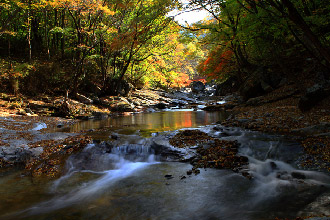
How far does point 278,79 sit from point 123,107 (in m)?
12.6

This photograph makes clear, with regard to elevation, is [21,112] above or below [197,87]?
below

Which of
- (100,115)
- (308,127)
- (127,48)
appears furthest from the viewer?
(127,48)

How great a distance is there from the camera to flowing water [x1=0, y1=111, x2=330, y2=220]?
3.12 metres

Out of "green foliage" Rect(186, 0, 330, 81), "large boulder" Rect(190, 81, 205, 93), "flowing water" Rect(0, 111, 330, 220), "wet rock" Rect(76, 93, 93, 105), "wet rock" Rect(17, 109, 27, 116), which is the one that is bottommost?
"flowing water" Rect(0, 111, 330, 220)

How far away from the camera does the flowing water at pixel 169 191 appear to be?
312 centimetres

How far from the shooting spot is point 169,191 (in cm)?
379

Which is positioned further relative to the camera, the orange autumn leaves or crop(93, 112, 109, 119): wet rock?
the orange autumn leaves

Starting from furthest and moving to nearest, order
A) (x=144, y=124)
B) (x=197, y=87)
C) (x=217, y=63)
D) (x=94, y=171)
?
1. (x=197, y=87)
2. (x=217, y=63)
3. (x=144, y=124)
4. (x=94, y=171)

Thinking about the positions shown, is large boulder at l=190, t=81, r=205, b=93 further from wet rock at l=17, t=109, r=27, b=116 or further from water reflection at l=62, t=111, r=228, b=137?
wet rock at l=17, t=109, r=27, b=116

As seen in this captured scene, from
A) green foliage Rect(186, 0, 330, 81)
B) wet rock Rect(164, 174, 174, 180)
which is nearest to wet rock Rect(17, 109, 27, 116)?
wet rock Rect(164, 174, 174, 180)

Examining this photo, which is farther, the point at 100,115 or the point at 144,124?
the point at 100,115

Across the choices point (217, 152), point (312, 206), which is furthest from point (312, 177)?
point (217, 152)

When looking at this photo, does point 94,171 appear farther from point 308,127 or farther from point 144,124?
point 308,127

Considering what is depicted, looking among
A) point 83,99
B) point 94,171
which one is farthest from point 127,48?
point 94,171
